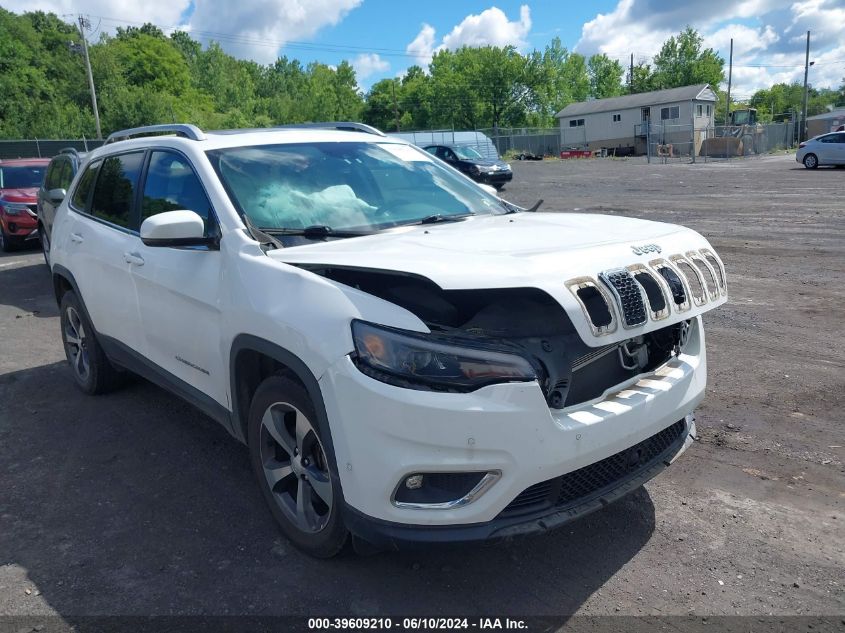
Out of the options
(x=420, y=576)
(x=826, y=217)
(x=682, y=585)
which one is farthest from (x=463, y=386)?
(x=826, y=217)

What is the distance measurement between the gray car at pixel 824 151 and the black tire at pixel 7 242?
28160 millimetres

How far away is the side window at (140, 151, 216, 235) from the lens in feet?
12.2

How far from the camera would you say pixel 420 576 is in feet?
9.87

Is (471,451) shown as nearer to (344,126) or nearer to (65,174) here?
(344,126)

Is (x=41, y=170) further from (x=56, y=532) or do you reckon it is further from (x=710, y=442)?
(x=710, y=442)

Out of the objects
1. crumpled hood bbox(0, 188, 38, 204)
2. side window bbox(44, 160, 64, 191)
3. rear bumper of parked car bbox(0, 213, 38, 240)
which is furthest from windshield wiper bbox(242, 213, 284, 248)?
crumpled hood bbox(0, 188, 38, 204)

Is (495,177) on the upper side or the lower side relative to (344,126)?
lower

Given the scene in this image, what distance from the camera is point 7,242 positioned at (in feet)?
44.7

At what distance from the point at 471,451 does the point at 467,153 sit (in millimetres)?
26003

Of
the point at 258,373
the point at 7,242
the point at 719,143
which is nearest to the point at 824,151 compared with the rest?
the point at 719,143

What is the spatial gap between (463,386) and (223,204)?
1.72 m

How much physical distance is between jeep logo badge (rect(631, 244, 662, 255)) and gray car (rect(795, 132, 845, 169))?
2922 centimetres

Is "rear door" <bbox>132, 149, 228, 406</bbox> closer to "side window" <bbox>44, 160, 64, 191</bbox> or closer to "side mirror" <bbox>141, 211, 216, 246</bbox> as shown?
"side mirror" <bbox>141, 211, 216, 246</bbox>

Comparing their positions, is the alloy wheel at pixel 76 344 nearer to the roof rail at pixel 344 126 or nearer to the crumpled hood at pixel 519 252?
the roof rail at pixel 344 126
